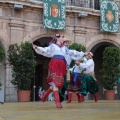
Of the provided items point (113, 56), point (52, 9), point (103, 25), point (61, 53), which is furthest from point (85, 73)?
point (103, 25)

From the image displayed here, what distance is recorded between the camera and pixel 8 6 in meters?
17.5

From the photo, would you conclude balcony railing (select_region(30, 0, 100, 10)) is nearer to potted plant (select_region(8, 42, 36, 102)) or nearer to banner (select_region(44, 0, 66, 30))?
banner (select_region(44, 0, 66, 30))

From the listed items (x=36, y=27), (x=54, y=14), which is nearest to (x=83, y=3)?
(x=54, y=14)

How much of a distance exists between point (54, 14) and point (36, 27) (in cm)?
117

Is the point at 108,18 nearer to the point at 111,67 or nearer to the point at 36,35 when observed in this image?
the point at 111,67

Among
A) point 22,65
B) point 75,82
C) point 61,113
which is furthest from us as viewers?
point 22,65

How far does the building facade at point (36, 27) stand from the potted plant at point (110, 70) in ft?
7.42

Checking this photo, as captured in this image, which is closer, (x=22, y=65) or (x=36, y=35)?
(x=22, y=65)

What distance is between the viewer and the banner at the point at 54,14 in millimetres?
18109

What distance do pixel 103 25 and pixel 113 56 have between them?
115 inches

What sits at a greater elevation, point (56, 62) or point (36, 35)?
point (36, 35)

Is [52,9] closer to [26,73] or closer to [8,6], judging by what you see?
[8,6]

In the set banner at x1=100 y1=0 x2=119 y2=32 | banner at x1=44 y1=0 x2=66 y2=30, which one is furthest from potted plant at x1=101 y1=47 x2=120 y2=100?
banner at x1=44 y1=0 x2=66 y2=30

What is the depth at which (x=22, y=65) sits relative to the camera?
15688 millimetres
